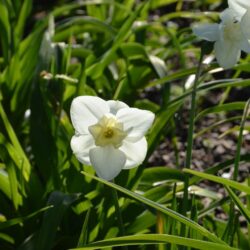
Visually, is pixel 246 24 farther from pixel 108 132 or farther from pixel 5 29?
pixel 5 29

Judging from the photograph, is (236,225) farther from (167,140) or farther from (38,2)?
(38,2)

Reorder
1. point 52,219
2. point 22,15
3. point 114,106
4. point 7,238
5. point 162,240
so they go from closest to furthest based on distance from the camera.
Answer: point 162,240
point 114,106
point 52,219
point 7,238
point 22,15

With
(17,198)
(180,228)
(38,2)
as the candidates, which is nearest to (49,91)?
(17,198)

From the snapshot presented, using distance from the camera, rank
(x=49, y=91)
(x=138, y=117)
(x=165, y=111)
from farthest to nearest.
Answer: (x=49, y=91)
(x=165, y=111)
(x=138, y=117)

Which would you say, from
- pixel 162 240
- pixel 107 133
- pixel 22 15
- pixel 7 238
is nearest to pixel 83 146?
pixel 107 133

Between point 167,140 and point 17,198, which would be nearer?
point 17,198

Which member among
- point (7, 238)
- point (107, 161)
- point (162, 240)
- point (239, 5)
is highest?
Result: point (239, 5)

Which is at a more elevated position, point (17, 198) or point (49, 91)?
point (49, 91)
